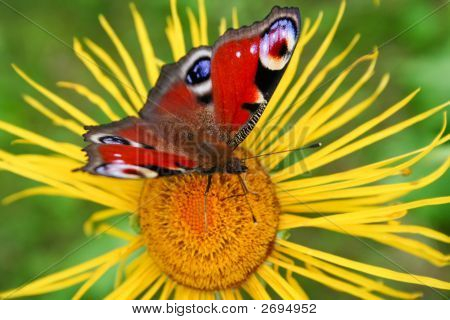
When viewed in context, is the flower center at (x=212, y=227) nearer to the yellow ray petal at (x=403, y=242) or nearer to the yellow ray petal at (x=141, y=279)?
the yellow ray petal at (x=141, y=279)

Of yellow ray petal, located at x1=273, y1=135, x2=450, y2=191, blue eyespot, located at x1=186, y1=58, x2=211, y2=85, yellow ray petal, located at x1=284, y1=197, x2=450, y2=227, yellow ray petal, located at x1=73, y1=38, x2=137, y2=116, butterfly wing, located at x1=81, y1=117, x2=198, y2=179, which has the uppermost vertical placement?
yellow ray petal, located at x1=73, y1=38, x2=137, y2=116

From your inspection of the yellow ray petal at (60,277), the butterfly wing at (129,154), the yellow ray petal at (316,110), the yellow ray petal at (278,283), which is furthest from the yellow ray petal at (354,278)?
the yellow ray petal at (60,277)

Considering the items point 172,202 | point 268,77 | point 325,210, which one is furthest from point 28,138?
point 325,210

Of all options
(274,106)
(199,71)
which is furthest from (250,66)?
(274,106)

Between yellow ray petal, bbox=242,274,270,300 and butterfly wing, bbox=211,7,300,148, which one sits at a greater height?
butterfly wing, bbox=211,7,300,148

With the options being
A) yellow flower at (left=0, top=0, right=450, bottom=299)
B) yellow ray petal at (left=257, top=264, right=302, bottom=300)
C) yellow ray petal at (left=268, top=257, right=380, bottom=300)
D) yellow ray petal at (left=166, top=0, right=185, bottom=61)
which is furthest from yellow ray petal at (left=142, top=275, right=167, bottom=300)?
yellow ray petal at (left=166, top=0, right=185, bottom=61)

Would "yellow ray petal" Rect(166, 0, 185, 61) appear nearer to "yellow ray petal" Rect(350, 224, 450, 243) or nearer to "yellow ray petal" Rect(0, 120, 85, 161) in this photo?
"yellow ray petal" Rect(0, 120, 85, 161)
